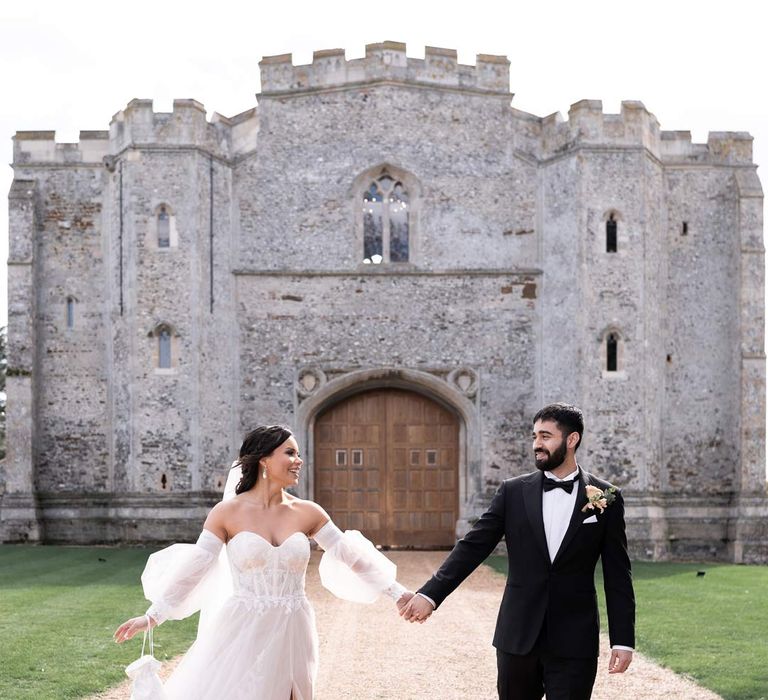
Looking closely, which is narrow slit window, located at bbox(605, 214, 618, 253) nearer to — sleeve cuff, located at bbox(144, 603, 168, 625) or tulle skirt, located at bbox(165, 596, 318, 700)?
tulle skirt, located at bbox(165, 596, 318, 700)

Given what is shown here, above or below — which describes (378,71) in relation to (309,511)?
above

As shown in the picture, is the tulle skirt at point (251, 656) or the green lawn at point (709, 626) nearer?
the tulle skirt at point (251, 656)

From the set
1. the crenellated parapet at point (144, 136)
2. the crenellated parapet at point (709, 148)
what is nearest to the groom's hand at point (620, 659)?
the crenellated parapet at point (144, 136)

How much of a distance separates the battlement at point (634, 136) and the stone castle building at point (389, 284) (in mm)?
42

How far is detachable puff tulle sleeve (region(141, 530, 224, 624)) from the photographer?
5230 mm

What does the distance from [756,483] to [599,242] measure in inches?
188

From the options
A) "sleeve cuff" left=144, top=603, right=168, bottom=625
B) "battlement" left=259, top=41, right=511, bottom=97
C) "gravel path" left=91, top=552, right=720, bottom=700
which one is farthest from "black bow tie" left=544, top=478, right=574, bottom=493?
"battlement" left=259, top=41, right=511, bottom=97

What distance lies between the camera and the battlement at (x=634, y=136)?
61.2 ft

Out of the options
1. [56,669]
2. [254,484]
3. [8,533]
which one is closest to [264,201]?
[8,533]

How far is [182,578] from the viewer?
5250 mm

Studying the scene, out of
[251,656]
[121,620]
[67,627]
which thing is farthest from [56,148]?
[251,656]

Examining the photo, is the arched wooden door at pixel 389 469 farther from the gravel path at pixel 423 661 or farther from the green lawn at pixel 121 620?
the gravel path at pixel 423 661

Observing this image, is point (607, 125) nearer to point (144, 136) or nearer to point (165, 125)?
point (165, 125)

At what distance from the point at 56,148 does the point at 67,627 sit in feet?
39.1
